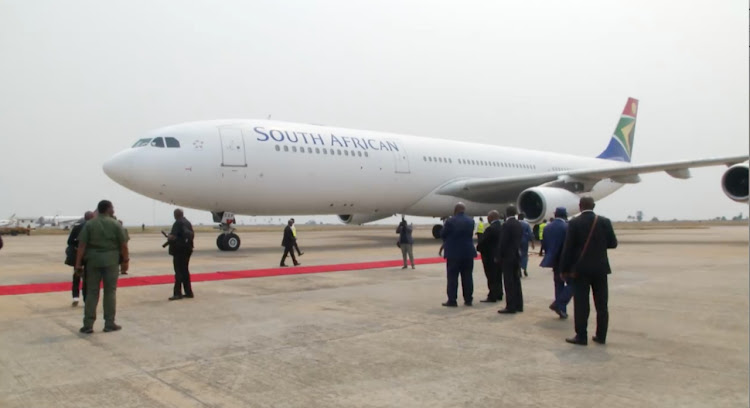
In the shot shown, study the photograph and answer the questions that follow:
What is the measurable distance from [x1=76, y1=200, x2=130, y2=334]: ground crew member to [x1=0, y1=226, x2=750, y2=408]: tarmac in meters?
0.35

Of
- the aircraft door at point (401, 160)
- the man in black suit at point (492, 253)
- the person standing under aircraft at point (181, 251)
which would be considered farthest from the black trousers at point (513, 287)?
the aircraft door at point (401, 160)

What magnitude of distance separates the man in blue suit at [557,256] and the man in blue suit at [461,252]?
1.01 m

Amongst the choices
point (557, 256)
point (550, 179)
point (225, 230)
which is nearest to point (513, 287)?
point (557, 256)

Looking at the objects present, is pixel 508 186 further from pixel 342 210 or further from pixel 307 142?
pixel 307 142

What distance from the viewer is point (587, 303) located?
5211 millimetres

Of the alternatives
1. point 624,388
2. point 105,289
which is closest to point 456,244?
point 624,388

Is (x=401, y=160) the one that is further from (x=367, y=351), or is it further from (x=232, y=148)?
(x=367, y=351)

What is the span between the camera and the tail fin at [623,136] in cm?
3253

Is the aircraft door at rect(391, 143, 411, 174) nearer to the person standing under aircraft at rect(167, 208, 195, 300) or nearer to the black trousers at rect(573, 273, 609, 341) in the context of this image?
the person standing under aircraft at rect(167, 208, 195, 300)

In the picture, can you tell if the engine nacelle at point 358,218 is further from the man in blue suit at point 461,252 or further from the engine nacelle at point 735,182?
the man in blue suit at point 461,252

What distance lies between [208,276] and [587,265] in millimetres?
7081

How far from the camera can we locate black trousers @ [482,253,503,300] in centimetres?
741

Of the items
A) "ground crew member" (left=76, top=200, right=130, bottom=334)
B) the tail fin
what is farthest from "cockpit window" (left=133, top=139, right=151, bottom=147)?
the tail fin

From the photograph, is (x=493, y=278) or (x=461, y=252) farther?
(x=493, y=278)
